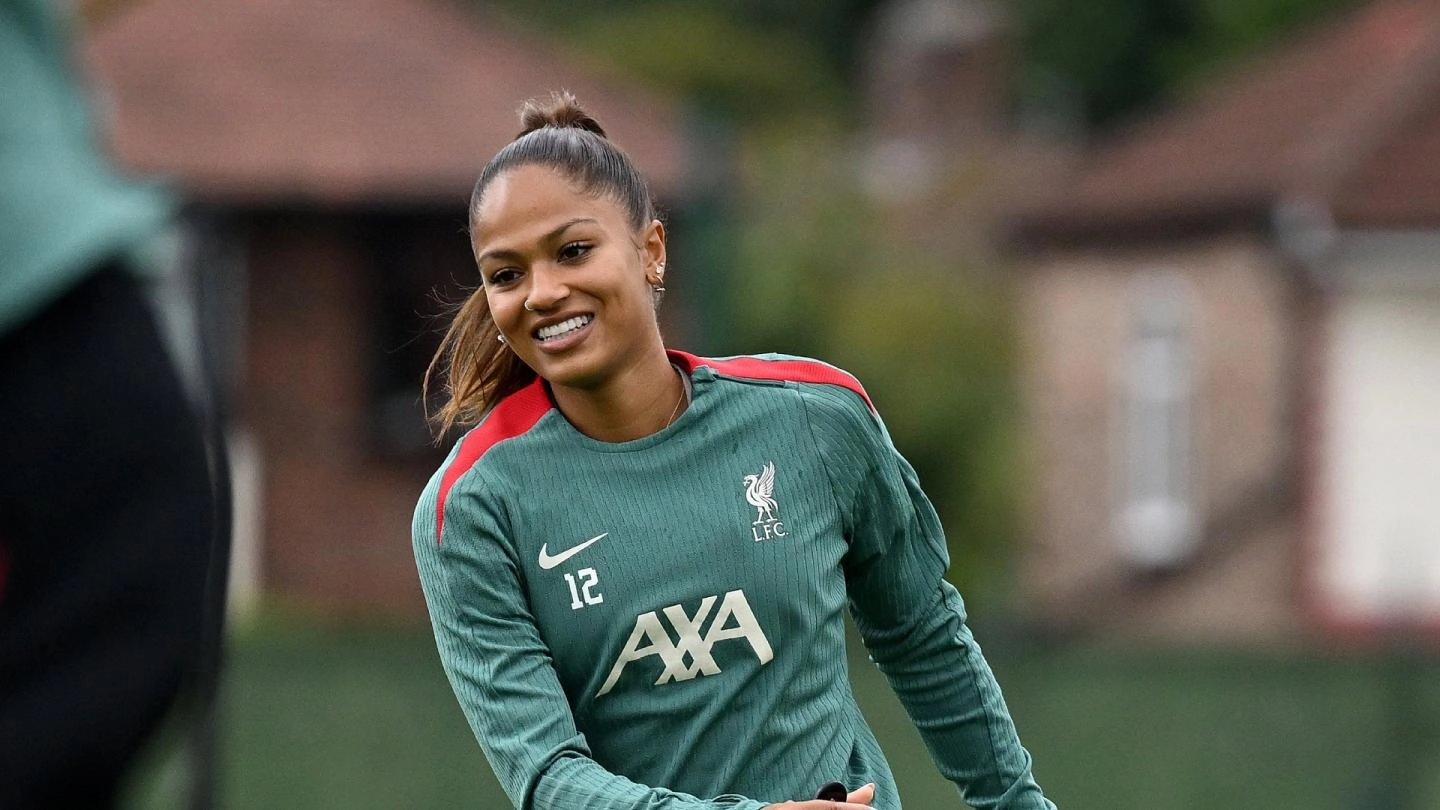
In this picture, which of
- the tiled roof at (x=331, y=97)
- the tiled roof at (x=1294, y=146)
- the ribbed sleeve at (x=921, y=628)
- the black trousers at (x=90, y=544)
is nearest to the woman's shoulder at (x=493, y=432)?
the ribbed sleeve at (x=921, y=628)

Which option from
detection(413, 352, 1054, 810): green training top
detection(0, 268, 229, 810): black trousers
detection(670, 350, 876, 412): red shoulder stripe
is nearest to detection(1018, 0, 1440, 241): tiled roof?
detection(670, 350, 876, 412): red shoulder stripe

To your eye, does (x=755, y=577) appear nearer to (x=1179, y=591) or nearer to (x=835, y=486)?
(x=835, y=486)

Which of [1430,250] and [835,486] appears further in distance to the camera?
[1430,250]

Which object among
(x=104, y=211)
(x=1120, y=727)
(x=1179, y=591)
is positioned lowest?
(x=1179, y=591)

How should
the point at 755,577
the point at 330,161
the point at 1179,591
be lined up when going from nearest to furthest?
the point at 755,577 < the point at 330,161 < the point at 1179,591

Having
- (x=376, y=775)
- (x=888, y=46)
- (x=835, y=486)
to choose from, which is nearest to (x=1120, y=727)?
(x=376, y=775)

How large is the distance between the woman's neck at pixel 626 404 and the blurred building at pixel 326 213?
1472 centimetres

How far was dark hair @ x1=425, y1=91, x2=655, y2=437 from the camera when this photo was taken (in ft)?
10.4

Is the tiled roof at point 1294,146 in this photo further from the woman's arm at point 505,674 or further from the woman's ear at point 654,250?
the woman's arm at point 505,674

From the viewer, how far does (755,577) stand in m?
3.21

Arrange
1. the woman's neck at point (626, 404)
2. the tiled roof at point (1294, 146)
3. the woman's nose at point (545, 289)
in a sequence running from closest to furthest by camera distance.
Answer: the woman's nose at point (545, 289) → the woman's neck at point (626, 404) → the tiled roof at point (1294, 146)

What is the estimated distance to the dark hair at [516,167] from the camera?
3178 mm

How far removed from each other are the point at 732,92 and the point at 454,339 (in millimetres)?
37935

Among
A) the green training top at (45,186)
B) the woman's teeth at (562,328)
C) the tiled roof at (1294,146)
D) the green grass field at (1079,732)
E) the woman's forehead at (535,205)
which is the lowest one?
the green grass field at (1079,732)
